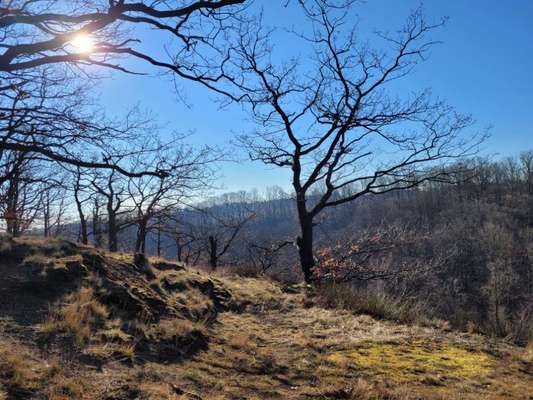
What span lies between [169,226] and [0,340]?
16.7m

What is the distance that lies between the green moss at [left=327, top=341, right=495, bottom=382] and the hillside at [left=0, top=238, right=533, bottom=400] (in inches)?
0.5

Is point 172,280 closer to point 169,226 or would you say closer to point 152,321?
point 152,321

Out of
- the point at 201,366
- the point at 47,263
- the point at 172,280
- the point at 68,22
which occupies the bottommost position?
the point at 201,366

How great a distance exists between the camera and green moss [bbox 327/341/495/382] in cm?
430

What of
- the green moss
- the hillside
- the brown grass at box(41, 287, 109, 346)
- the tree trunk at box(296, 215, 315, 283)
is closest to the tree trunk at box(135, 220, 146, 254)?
the tree trunk at box(296, 215, 315, 283)

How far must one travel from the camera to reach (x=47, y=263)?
5.51 metres

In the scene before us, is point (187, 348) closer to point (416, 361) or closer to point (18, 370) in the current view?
point (18, 370)

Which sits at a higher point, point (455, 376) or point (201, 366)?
point (201, 366)

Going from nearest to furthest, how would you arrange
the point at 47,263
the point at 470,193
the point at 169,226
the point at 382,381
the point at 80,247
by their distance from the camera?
the point at 382,381
the point at 47,263
the point at 80,247
the point at 169,226
the point at 470,193

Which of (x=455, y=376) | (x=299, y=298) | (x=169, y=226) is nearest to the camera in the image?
(x=455, y=376)

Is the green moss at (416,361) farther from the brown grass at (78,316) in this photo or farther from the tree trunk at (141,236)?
the tree trunk at (141,236)

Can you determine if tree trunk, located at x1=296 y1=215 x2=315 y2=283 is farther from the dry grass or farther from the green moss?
the dry grass

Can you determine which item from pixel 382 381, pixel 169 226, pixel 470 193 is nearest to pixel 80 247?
pixel 382 381

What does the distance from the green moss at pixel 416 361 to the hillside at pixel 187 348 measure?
0.01 m
